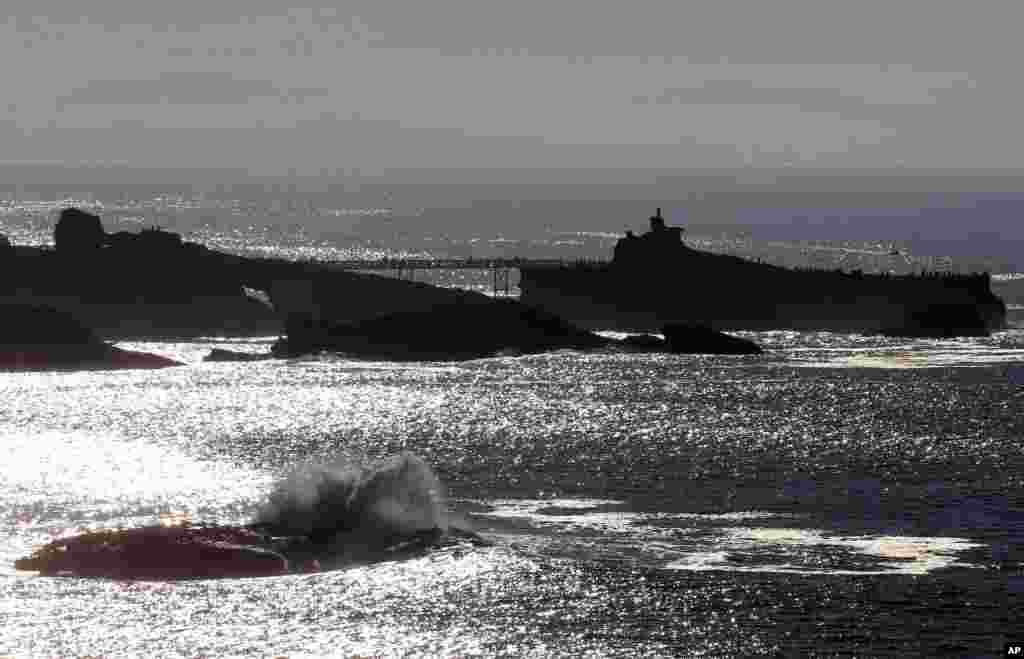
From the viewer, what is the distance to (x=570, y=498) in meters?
80.1

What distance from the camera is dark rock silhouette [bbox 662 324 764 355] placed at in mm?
148125

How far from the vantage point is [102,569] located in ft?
207

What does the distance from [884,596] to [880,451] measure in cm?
3565

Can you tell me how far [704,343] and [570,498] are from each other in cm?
7012

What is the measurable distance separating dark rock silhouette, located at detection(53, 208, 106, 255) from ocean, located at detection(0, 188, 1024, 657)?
38.6 meters

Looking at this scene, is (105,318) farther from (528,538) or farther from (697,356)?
(528,538)

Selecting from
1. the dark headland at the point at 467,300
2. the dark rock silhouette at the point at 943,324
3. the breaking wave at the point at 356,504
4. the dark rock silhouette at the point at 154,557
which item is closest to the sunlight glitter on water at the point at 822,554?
the breaking wave at the point at 356,504

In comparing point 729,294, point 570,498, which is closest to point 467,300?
point 729,294

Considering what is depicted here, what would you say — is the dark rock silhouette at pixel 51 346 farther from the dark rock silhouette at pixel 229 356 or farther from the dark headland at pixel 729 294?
the dark headland at pixel 729 294

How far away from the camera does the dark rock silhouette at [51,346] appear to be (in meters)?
137

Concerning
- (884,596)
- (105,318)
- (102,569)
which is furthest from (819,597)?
(105,318)

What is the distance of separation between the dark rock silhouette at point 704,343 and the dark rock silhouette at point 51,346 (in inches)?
1443

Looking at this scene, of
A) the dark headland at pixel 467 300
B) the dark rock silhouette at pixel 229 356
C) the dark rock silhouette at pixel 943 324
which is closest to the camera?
the dark rock silhouette at pixel 229 356

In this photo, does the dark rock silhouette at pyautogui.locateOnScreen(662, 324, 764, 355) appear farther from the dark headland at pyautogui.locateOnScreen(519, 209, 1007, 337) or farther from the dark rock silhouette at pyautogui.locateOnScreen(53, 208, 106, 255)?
the dark rock silhouette at pyautogui.locateOnScreen(53, 208, 106, 255)
